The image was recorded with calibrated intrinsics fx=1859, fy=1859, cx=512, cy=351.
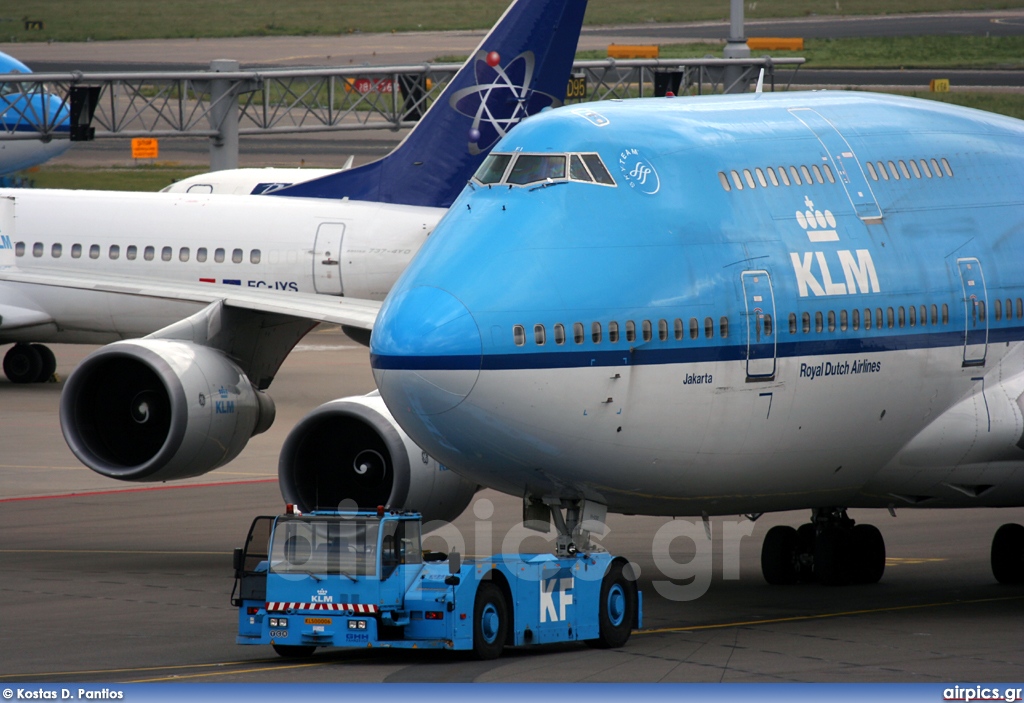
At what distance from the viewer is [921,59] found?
4109 inches

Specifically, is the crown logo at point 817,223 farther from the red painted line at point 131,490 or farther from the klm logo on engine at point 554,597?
the red painted line at point 131,490

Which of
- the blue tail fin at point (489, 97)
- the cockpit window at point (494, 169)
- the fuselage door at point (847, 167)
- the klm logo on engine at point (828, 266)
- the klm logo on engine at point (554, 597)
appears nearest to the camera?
the klm logo on engine at point (554, 597)

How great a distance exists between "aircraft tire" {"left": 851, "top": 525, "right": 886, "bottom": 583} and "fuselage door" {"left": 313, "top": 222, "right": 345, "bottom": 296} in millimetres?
18687

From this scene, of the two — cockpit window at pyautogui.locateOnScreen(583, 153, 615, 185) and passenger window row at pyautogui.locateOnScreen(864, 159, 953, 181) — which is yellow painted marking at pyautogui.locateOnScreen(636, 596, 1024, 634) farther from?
passenger window row at pyautogui.locateOnScreen(864, 159, 953, 181)

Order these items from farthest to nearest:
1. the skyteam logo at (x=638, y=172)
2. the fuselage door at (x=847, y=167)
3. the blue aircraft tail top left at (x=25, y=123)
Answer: the blue aircraft tail top left at (x=25, y=123), the fuselage door at (x=847, y=167), the skyteam logo at (x=638, y=172)

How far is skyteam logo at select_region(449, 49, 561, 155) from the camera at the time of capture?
38031 millimetres

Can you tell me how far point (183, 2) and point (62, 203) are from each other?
4204 inches

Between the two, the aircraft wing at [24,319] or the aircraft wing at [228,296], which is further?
the aircraft wing at [24,319]

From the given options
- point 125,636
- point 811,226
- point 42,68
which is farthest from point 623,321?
point 42,68

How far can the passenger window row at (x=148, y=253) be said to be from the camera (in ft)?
140

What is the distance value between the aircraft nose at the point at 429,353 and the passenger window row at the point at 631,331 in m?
0.57

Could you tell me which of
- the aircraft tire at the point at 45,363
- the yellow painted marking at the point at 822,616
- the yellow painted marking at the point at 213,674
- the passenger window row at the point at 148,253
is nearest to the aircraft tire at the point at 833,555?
the yellow painted marking at the point at 822,616

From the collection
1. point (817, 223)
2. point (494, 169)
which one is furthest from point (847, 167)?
point (494, 169)

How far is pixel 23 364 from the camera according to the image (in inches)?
1873
